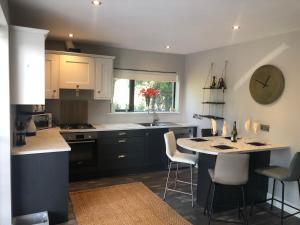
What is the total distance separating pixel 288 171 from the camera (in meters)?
2.98

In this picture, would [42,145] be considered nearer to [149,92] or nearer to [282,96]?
[149,92]

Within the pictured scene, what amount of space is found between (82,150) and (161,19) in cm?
249

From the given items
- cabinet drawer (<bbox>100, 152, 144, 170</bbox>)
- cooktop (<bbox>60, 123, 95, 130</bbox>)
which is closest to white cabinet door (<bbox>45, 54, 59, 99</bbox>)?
cooktop (<bbox>60, 123, 95, 130</bbox>)

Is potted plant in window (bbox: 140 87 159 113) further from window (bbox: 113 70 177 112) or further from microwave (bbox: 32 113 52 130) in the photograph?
microwave (bbox: 32 113 52 130)

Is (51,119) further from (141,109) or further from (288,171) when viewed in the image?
(288,171)

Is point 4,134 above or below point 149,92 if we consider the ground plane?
below

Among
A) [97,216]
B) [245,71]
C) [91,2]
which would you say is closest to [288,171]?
[245,71]

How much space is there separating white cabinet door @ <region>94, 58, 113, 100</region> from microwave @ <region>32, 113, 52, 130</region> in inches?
35.2

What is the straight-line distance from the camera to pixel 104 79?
4.59 metres

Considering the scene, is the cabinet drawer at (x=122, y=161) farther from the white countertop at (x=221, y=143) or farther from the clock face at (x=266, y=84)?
the clock face at (x=266, y=84)

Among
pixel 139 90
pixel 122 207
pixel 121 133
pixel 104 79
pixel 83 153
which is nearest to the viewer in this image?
pixel 122 207

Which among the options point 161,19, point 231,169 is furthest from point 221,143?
point 161,19

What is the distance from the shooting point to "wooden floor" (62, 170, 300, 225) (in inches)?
123

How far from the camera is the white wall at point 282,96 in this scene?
334 centimetres
